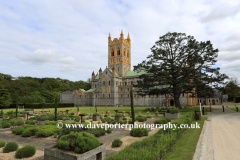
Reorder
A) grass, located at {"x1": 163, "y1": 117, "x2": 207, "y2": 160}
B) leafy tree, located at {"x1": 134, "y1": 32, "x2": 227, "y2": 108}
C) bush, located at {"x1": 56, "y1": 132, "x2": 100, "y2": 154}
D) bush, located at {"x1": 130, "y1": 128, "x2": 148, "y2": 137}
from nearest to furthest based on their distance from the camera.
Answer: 1. bush, located at {"x1": 56, "y1": 132, "x2": 100, "y2": 154}
2. grass, located at {"x1": 163, "y1": 117, "x2": 207, "y2": 160}
3. bush, located at {"x1": 130, "y1": 128, "x2": 148, "y2": 137}
4. leafy tree, located at {"x1": 134, "y1": 32, "x2": 227, "y2": 108}

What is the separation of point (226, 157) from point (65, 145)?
7.70 m

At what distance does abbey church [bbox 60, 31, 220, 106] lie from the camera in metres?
63.6

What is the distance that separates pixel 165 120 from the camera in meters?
16.8

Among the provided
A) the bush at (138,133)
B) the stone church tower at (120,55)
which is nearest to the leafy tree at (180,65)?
the bush at (138,133)

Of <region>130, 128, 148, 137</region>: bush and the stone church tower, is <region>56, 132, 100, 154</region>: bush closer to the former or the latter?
<region>130, 128, 148, 137</region>: bush

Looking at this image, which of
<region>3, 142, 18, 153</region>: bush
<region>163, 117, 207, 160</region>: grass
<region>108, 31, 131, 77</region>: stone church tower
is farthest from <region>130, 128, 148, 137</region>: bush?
<region>108, 31, 131, 77</region>: stone church tower

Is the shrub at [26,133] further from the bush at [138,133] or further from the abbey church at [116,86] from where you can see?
the abbey church at [116,86]

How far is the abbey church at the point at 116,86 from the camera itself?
209 ft

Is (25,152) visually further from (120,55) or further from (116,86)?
(120,55)

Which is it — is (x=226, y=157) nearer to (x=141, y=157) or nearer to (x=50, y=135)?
(x=141, y=157)

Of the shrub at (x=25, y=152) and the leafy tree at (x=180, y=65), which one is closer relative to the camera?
the shrub at (x=25, y=152)

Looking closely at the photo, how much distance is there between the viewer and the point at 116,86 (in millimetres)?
67562

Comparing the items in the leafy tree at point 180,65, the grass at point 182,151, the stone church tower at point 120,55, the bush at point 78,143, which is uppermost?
the stone church tower at point 120,55

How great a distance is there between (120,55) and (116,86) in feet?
54.9
